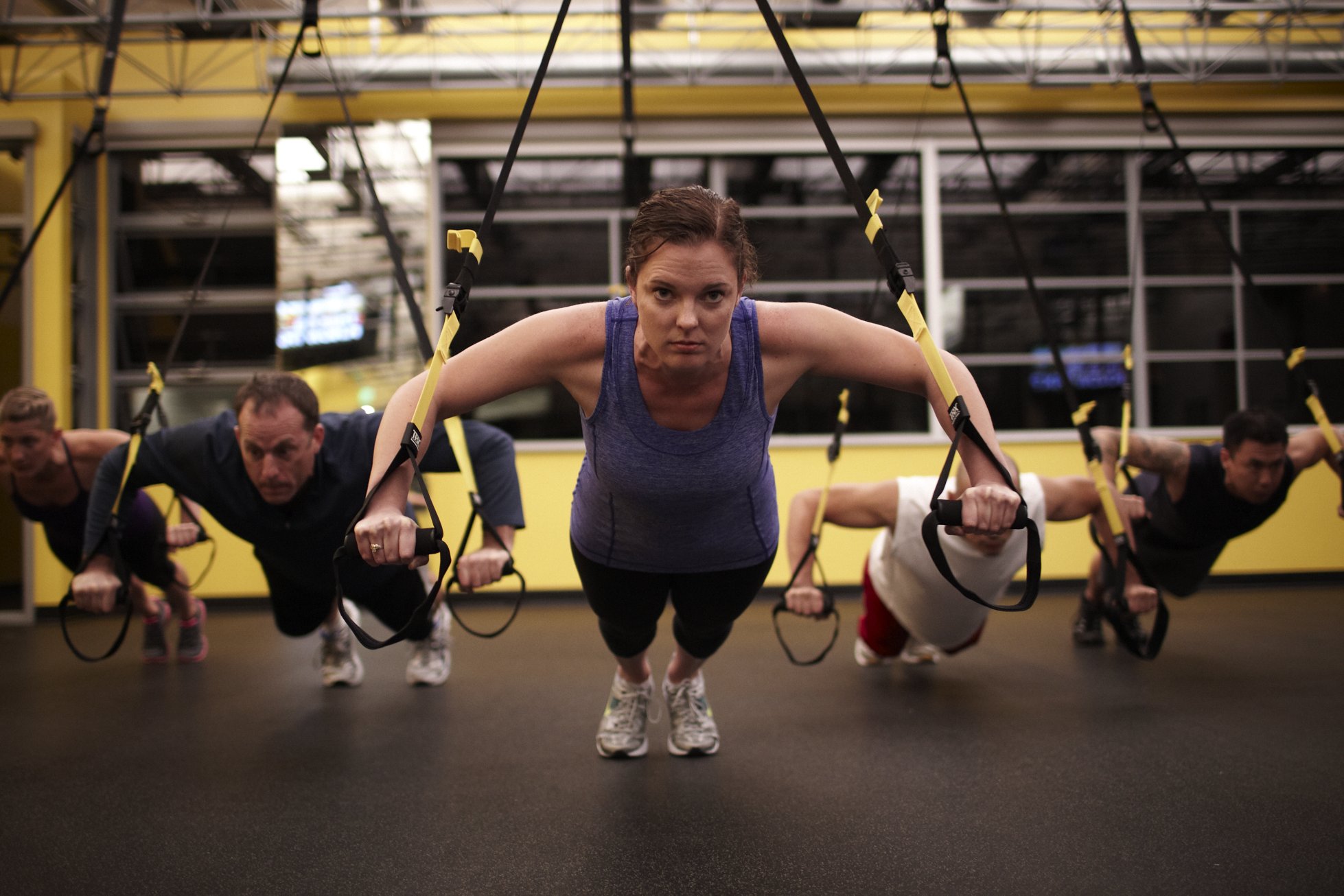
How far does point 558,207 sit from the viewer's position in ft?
19.9

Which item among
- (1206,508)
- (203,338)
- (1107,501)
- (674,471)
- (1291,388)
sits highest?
(203,338)

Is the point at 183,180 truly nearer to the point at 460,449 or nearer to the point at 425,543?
the point at 460,449

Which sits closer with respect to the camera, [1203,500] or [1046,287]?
[1203,500]

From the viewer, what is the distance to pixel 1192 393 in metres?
6.08

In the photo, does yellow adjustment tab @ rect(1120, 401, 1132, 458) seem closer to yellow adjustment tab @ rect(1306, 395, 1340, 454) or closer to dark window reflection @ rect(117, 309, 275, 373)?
yellow adjustment tab @ rect(1306, 395, 1340, 454)

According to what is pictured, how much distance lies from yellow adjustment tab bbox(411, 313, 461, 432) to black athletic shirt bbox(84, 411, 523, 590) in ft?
3.46

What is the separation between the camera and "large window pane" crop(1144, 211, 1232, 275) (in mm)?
6191

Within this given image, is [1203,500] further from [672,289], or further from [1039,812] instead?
[672,289]

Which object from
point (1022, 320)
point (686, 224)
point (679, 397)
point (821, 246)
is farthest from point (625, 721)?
point (1022, 320)

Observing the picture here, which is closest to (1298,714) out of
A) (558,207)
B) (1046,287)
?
(1046,287)

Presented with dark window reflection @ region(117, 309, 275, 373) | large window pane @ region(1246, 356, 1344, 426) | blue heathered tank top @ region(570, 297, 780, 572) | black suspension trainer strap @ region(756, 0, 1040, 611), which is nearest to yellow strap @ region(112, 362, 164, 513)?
blue heathered tank top @ region(570, 297, 780, 572)

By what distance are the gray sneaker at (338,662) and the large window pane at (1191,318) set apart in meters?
5.33

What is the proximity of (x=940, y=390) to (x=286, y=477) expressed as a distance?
1.73 meters

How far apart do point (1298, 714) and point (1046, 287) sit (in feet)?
13.0
